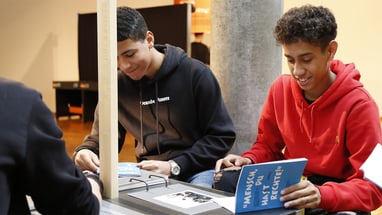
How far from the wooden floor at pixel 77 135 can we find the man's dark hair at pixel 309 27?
2705 mm

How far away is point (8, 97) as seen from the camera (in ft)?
2.74

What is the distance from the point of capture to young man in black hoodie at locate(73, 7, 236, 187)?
80.3 inches

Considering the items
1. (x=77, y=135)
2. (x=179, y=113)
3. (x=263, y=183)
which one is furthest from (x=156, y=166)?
(x=77, y=135)

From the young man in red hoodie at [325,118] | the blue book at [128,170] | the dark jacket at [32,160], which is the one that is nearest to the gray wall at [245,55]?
the young man in red hoodie at [325,118]

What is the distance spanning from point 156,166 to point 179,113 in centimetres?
38

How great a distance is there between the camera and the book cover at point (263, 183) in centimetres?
114

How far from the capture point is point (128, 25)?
1.89 m

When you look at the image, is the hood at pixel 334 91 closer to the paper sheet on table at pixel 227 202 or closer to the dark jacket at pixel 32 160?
the paper sheet on table at pixel 227 202

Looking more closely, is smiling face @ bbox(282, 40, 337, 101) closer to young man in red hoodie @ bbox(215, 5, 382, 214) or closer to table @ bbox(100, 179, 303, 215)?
young man in red hoodie @ bbox(215, 5, 382, 214)

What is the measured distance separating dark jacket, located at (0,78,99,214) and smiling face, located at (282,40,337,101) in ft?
3.18

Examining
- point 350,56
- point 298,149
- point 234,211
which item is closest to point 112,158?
point 234,211

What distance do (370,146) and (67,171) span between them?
1040 mm

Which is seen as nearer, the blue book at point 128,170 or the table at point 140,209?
the table at point 140,209

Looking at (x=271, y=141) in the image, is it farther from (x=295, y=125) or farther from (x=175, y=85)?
(x=175, y=85)
